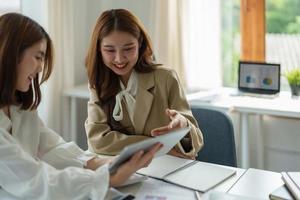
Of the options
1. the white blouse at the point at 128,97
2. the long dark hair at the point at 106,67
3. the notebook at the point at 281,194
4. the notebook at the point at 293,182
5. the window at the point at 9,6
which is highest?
the window at the point at 9,6

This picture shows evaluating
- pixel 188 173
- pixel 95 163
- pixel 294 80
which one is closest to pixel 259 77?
pixel 294 80

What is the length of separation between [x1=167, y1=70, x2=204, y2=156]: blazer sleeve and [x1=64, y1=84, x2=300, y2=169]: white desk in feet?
2.30

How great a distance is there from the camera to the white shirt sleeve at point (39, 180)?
119 centimetres

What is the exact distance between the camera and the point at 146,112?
1.88m

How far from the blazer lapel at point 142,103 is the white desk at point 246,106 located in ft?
2.57

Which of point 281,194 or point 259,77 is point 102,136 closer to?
point 281,194

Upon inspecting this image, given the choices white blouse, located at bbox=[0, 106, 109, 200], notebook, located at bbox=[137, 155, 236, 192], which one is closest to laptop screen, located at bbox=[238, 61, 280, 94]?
notebook, located at bbox=[137, 155, 236, 192]

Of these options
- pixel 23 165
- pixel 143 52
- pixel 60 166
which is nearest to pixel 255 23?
pixel 143 52

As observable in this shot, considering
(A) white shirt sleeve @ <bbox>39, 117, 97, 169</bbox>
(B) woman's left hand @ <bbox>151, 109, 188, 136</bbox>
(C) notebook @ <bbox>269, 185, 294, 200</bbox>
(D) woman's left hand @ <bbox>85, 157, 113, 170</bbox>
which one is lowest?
(C) notebook @ <bbox>269, 185, 294, 200</bbox>

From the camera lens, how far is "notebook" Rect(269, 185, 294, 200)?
1.29m

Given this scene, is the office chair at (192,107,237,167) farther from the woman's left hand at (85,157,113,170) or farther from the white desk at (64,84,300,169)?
the woman's left hand at (85,157,113,170)

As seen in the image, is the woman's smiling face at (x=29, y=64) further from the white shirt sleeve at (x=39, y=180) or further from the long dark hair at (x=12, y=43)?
the white shirt sleeve at (x=39, y=180)

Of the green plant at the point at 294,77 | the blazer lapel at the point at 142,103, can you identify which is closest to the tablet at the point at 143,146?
the blazer lapel at the point at 142,103

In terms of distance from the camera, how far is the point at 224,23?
313 cm
